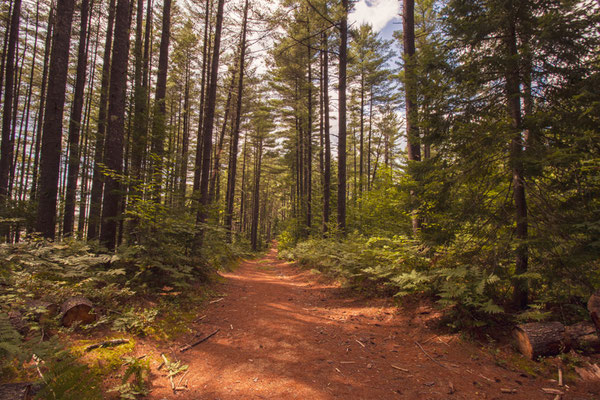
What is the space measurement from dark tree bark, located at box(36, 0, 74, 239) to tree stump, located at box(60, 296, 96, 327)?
4.32m

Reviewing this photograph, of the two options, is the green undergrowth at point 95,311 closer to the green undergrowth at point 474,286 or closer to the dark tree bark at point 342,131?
the green undergrowth at point 474,286

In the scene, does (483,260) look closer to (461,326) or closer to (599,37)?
(461,326)

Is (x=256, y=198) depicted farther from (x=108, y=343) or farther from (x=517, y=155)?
(x=517, y=155)

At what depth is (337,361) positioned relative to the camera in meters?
3.52

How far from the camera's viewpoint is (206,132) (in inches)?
378

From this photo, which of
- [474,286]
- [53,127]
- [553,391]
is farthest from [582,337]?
[53,127]

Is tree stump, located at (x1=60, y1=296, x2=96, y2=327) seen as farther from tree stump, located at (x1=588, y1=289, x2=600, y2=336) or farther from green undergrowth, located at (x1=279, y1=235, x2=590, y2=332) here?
tree stump, located at (x1=588, y1=289, x2=600, y2=336)

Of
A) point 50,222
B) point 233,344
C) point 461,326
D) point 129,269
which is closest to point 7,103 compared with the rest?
point 50,222

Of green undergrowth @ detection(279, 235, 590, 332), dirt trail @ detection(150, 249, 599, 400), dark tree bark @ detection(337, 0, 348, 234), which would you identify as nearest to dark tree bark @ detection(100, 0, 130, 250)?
dirt trail @ detection(150, 249, 599, 400)

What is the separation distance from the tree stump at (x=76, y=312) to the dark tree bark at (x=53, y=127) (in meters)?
4.32

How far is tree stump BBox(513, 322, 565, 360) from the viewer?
327cm

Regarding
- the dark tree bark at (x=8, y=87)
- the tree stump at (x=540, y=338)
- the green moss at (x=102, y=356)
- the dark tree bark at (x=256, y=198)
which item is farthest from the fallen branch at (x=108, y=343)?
the dark tree bark at (x=256, y=198)

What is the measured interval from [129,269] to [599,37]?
30.8ft

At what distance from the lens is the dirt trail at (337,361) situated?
2822 mm
